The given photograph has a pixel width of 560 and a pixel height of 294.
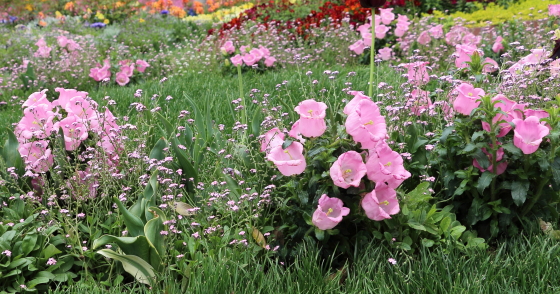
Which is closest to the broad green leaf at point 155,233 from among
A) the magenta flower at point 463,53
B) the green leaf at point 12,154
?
the green leaf at point 12,154

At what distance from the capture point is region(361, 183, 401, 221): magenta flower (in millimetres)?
2197

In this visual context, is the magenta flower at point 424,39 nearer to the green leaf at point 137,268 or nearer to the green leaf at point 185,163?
the green leaf at point 185,163

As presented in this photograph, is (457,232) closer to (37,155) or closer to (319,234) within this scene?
(319,234)

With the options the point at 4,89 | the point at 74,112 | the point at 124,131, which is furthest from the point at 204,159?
the point at 4,89

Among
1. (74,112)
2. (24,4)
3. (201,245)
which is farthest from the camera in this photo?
(24,4)

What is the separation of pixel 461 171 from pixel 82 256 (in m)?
1.77

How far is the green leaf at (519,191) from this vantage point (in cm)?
234

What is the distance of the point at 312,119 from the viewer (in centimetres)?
226

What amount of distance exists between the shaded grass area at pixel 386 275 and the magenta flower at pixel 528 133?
43 cm

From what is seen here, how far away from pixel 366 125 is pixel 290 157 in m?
0.35

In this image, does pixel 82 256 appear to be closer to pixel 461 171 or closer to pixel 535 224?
pixel 461 171

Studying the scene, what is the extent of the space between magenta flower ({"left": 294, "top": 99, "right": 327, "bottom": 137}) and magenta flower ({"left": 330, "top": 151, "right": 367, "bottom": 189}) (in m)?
0.18

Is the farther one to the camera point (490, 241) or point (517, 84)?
point (517, 84)

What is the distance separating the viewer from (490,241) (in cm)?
260
